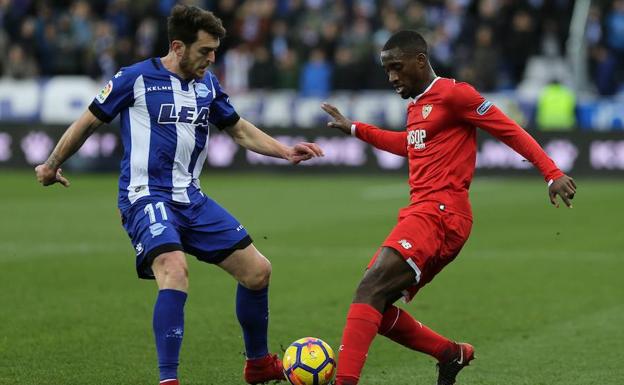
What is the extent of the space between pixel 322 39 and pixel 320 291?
15.6m

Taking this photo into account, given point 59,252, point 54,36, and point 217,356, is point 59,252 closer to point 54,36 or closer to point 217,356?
point 217,356

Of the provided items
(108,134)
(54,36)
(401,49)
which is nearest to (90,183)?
(108,134)

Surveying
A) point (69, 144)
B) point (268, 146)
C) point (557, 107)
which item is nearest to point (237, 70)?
point (557, 107)

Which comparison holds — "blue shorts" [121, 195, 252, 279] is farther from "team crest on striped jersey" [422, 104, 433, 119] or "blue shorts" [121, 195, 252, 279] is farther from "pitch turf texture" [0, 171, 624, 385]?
"team crest on striped jersey" [422, 104, 433, 119]

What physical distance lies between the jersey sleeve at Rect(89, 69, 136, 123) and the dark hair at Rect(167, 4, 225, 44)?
→ 36cm

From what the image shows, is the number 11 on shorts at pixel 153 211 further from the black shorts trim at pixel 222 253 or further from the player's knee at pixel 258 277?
the player's knee at pixel 258 277

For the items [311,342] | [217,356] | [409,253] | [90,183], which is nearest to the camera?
[409,253]

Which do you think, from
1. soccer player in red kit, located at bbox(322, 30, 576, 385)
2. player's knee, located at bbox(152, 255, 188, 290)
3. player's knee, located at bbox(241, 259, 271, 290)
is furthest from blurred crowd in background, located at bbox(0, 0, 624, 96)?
player's knee, located at bbox(152, 255, 188, 290)

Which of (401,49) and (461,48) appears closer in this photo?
(401,49)

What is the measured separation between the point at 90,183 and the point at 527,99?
8637 millimetres

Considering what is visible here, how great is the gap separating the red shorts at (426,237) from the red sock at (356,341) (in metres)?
0.30

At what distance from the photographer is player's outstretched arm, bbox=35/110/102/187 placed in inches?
276

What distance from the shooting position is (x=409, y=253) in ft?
21.6

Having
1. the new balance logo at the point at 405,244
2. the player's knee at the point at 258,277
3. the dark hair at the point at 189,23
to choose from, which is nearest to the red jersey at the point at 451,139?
the new balance logo at the point at 405,244
